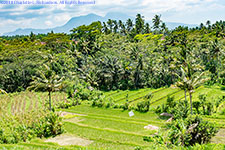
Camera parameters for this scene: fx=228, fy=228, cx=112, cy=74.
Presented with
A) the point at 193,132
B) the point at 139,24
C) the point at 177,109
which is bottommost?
the point at 177,109

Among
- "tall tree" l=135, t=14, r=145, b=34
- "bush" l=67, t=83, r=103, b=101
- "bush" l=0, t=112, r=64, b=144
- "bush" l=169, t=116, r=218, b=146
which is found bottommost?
"bush" l=67, t=83, r=103, b=101

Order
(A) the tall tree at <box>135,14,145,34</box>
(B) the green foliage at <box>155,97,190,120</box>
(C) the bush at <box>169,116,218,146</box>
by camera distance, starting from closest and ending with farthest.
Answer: (C) the bush at <box>169,116,218,146</box> → (B) the green foliage at <box>155,97,190,120</box> → (A) the tall tree at <box>135,14,145,34</box>

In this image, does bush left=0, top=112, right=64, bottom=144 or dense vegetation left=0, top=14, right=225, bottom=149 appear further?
dense vegetation left=0, top=14, right=225, bottom=149

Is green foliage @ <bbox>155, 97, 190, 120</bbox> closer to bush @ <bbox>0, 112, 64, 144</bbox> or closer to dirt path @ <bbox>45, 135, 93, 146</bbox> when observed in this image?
dirt path @ <bbox>45, 135, 93, 146</bbox>

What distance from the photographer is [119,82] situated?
44719mm

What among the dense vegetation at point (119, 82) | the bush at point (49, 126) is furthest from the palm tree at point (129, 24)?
the bush at point (49, 126)

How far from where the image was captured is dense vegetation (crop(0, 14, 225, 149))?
20444 mm

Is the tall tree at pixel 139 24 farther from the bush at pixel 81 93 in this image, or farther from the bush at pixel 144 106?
the bush at pixel 144 106

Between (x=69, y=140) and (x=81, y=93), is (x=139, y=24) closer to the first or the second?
(x=81, y=93)

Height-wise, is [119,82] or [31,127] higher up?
[31,127]

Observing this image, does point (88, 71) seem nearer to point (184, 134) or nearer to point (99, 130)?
point (99, 130)

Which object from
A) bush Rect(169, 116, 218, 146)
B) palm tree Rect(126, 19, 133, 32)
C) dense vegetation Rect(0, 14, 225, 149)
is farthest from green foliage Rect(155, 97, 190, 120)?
palm tree Rect(126, 19, 133, 32)

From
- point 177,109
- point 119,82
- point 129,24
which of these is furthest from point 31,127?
point 129,24

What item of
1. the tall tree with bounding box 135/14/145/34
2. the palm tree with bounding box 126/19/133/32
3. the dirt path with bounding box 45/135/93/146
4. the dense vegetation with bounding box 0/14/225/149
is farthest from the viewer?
the palm tree with bounding box 126/19/133/32
